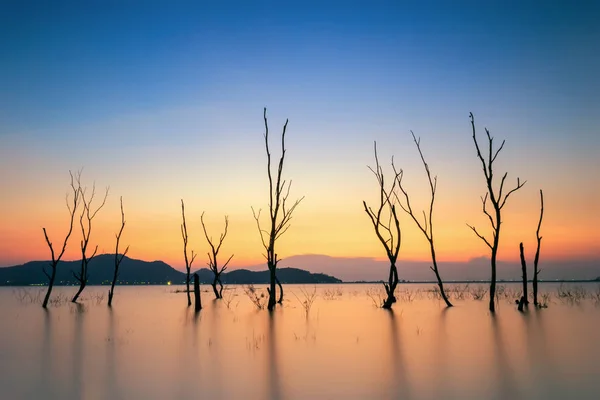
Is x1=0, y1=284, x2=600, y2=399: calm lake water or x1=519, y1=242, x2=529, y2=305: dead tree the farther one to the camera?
x1=519, y1=242, x2=529, y2=305: dead tree

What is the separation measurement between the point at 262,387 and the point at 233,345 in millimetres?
4382

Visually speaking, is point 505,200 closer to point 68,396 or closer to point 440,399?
point 440,399

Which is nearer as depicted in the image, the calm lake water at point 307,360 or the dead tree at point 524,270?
the calm lake water at point 307,360

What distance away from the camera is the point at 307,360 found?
9500 mm

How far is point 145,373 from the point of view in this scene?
8.23m

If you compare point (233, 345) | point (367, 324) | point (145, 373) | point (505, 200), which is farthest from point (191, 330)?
point (505, 200)

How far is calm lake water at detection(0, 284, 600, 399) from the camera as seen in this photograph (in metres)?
7.00

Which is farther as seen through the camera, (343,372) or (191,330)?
(191,330)

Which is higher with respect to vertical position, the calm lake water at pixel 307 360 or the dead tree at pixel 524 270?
the dead tree at pixel 524 270

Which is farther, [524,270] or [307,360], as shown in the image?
[524,270]

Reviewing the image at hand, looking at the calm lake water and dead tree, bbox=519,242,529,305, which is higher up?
dead tree, bbox=519,242,529,305

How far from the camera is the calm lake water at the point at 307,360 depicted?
700cm

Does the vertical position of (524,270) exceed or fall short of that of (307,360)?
it exceeds it

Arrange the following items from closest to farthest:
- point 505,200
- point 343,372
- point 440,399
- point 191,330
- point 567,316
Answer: point 440,399
point 343,372
point 191,330
point 567,316
point 505,200
